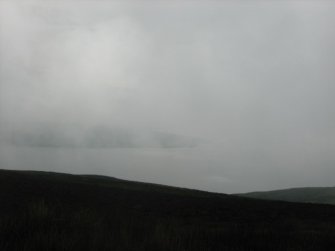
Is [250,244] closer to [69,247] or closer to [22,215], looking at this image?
[69,247]

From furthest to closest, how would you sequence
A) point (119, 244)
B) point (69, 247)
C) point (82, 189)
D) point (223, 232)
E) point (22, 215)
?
point (82, 189), point (223, 232), point (22, 215), point (119, 244), point (69, 247)

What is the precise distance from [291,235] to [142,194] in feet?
88.4

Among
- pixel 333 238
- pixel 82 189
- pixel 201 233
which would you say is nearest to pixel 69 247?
pixel 201 233

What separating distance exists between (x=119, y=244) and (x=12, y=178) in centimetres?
3104

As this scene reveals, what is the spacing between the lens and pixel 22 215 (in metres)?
12.6

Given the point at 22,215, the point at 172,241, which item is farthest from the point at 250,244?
the point at 22,215

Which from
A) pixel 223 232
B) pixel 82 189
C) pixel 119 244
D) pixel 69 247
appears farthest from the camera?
pixel 82 189

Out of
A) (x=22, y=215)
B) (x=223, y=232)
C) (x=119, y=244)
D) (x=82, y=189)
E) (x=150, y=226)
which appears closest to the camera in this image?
(x=119, y=244)

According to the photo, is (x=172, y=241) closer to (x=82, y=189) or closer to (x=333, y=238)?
(x=333, y=238)

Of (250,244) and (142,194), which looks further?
(142,194)

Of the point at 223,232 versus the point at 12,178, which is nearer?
the point at 223,232

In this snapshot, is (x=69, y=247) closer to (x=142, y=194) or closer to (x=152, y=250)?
(x=152, y=250)

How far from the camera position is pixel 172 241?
37.2ft

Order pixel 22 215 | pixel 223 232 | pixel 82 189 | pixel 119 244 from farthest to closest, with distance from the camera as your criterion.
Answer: pixel 82 189 < pixel 223 232 < pixel 22 215 < pixel 119 244
